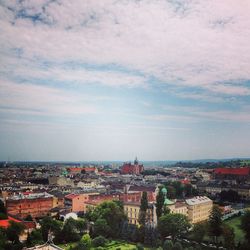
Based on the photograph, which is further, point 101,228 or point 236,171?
point 236,171

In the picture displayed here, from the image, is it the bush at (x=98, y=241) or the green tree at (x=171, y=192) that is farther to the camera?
the green tree at (x=171, y=192)

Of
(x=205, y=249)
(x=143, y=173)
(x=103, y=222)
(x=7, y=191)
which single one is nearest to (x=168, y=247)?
(x=205, y=249)

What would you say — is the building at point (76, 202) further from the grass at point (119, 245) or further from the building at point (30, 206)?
the grass at point (119, 245)

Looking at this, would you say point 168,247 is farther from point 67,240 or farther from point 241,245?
point 67,240

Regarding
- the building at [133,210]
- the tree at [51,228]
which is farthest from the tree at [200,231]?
the tree at [51,228]

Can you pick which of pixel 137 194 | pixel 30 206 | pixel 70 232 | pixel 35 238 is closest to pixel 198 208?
pixel 137 194

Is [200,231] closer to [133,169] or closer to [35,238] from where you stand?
[35,238]

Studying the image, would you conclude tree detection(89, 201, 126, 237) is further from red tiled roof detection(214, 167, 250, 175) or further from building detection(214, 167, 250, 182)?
red tiled roof detection(214, 167, 250, 175)
